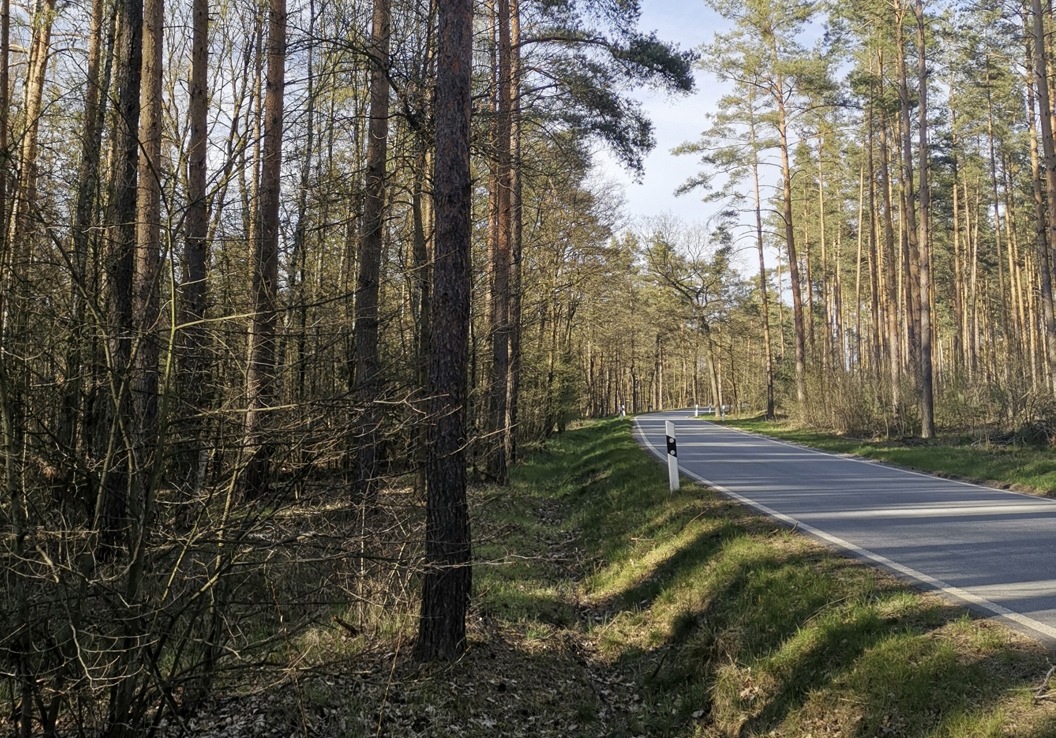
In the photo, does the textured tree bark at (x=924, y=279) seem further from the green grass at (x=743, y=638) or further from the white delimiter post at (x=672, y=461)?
the green grass at (x=743, y=638)

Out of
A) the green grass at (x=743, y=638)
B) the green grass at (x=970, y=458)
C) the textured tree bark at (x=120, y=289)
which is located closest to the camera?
the textured tree bark at (x=120, y=289)

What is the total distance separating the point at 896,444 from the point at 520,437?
418 inches

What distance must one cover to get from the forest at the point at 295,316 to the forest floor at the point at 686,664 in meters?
0.44

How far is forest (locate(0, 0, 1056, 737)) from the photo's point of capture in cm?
388

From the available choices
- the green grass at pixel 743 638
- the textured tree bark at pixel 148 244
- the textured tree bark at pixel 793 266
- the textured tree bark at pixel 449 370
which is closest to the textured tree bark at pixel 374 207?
the textured tree bark at pixel 449 370

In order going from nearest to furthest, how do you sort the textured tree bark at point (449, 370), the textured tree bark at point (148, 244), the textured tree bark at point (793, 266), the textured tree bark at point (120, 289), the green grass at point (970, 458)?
the textured tree bark at point (120, 289) → the textured tree bark at point (148, 244) → the textured tree bark at point (449, 370) → the green grass at point (970, 458) → the textured tree bark at point (793, 266)

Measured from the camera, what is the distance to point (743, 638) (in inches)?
241

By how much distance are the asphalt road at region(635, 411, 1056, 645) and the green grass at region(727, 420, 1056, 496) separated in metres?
0.61

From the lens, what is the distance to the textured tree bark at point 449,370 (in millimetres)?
6125

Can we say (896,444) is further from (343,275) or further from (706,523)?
(343,275)

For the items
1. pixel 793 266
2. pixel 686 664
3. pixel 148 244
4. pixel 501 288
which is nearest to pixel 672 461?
pixel 501 288

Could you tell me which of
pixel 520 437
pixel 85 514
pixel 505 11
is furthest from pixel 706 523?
pixel 520 437

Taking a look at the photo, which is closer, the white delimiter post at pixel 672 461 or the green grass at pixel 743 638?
the green grass at pixel 743 638

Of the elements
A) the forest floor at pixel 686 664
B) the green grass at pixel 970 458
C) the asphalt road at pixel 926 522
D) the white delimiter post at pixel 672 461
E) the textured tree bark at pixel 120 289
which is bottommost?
the forest floor at pixel 686 664
